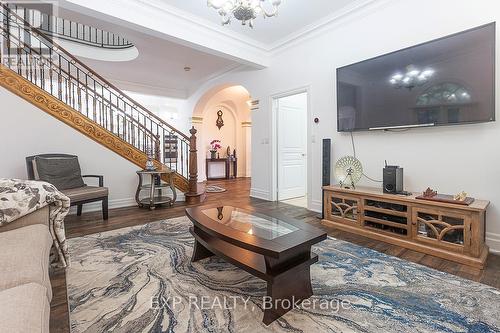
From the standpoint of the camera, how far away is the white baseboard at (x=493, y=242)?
2.29m

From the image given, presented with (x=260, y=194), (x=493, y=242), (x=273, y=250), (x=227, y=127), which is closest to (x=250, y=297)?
(x=273, y=250)

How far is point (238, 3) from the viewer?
2.44m

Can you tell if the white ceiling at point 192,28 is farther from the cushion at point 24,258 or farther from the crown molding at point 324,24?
the cushion at point 24,258

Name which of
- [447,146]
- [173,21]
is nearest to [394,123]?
[447,146]

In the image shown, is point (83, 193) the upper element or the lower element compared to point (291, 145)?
lower

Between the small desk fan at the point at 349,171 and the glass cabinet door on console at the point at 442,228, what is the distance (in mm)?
780

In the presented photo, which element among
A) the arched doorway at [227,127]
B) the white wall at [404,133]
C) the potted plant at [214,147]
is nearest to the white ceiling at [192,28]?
the white wall at [404,133]

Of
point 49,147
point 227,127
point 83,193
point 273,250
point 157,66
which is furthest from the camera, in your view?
point 227,127

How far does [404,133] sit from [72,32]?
7.19m

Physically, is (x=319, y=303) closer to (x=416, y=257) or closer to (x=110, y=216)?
(x=416, y=257)

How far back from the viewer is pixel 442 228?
2.24m

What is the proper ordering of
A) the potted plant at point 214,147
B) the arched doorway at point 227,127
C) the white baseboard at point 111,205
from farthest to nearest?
1. the potted plant at point 214,147
2. the arched doorway at point 227,127
3. the white baseboard at point 111,205

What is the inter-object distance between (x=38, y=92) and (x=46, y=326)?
3.86m

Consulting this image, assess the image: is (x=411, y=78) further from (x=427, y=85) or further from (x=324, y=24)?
(x=324, y=24)
